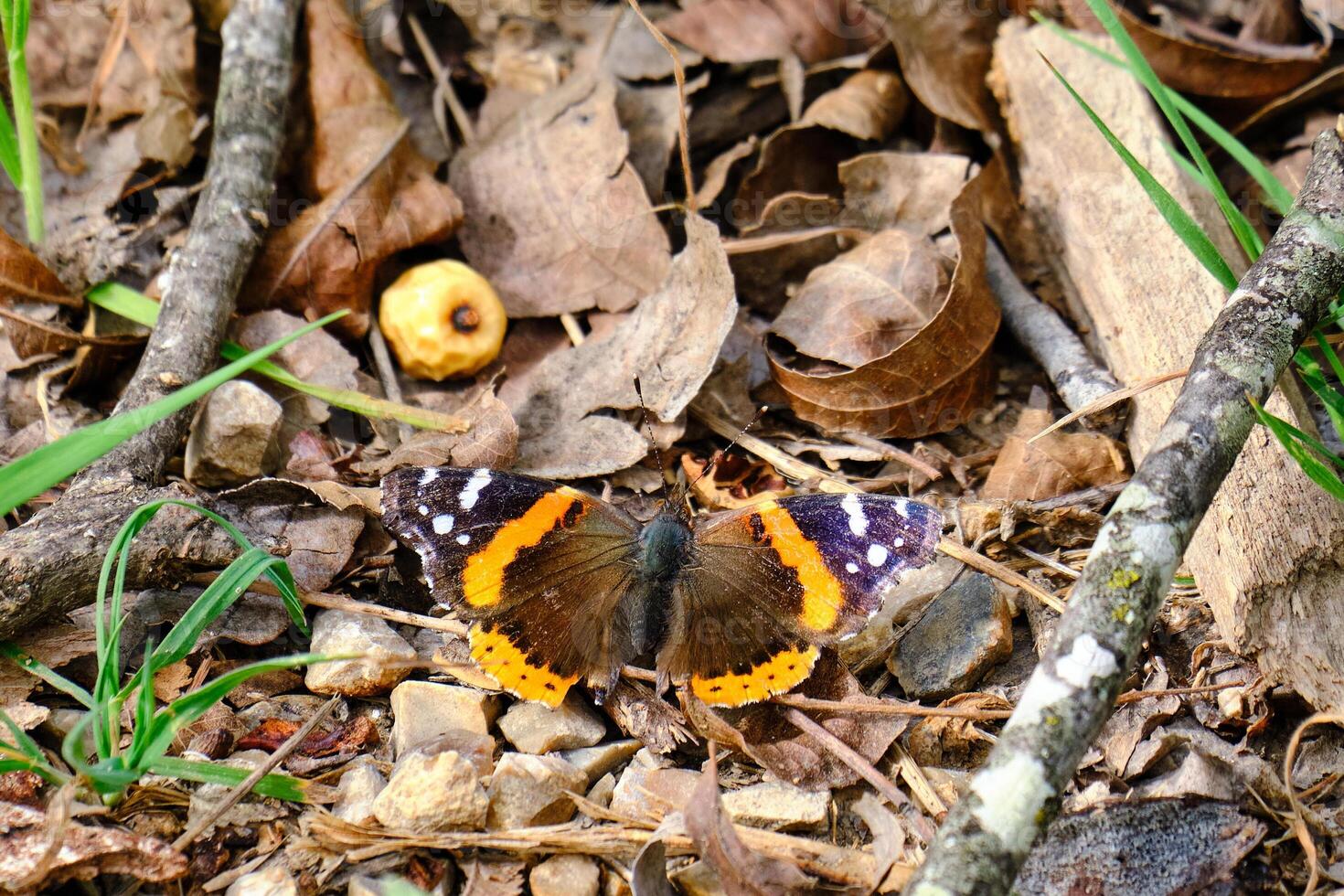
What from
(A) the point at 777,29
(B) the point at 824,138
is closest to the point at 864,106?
(B) the point at 824,138

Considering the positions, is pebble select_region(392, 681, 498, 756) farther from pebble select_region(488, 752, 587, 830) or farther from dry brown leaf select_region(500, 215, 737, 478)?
dry brown leaf select_region(500, 215, 737, 478)

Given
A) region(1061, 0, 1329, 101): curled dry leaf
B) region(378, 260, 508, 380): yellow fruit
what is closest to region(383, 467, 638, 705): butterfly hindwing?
region(378, 260, 508, 380): yellow fruit

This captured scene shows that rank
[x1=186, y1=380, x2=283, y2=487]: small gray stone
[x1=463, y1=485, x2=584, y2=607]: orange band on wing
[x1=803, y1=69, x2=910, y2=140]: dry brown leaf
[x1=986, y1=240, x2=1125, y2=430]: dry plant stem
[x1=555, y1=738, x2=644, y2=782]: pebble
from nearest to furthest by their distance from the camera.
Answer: [x1=555, y1=738, x2=644, y2=782]: pebble < [x1=463, y1=485, x2=584, y2=607]: orange band on wing < [x1=186, y1=380, x2=283, y2=487]: small gray stone < [x1=986, y1=240, x2=1125, y2=430]: dry plant stem < [x1=803, y1=69, x2=910, y2=140]: dry brown leaf

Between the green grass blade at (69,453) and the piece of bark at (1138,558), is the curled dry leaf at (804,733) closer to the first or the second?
the piece of bark at (1138,558)

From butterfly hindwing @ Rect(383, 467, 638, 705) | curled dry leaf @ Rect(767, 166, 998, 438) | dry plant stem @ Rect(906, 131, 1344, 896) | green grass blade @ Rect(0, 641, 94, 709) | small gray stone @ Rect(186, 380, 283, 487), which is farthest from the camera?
curled dry leaf @ Rect(767, 166, 998, 438)

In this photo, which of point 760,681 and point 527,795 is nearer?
point 527,795

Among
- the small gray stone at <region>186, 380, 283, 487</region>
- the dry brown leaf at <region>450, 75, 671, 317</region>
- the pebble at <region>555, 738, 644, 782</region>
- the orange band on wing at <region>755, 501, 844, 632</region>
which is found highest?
the dry brown leaf at <region>450, 75, 671, 317</region>

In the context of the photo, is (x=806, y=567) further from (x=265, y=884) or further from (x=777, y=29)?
(x=777, y=29)
